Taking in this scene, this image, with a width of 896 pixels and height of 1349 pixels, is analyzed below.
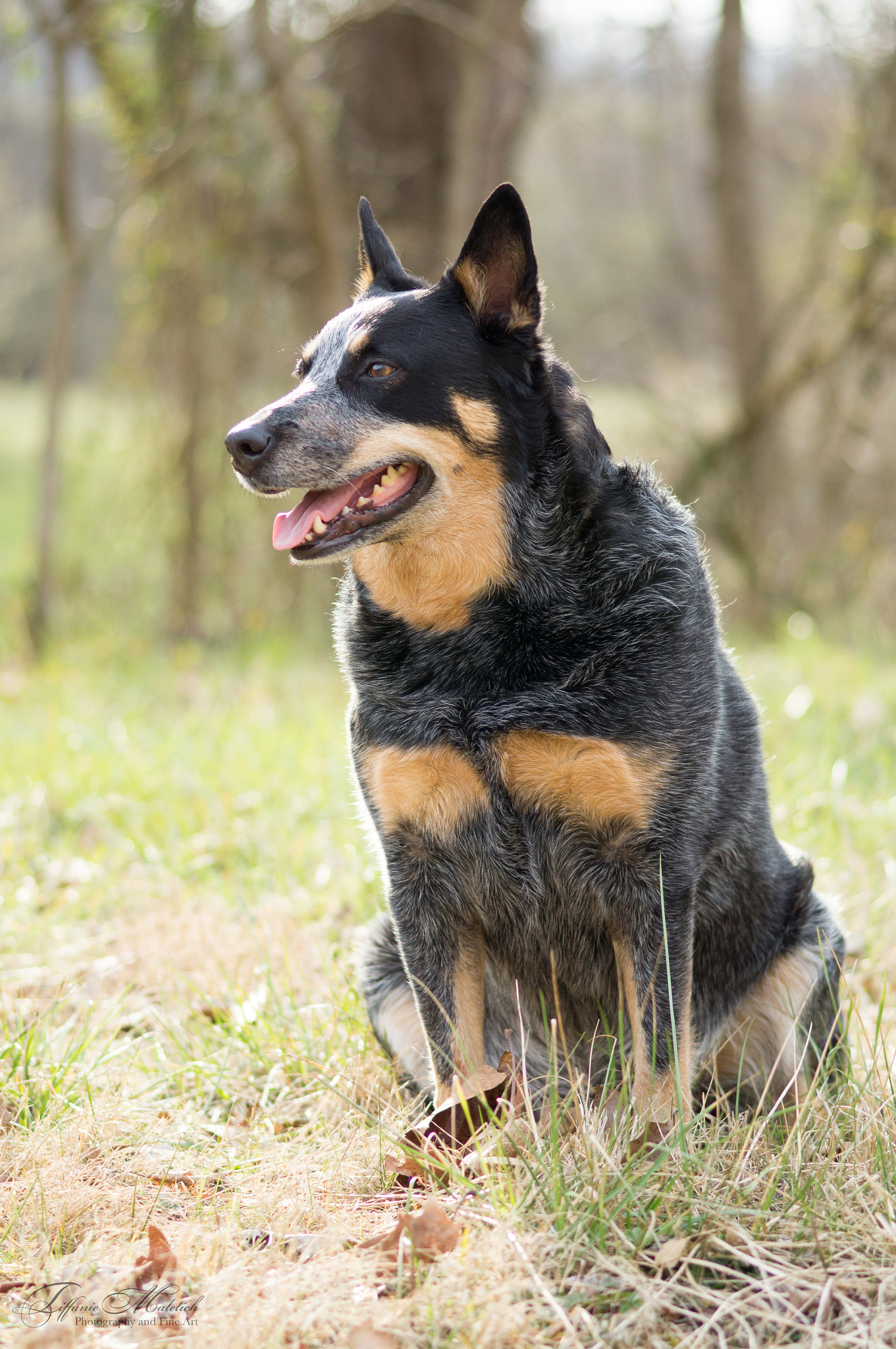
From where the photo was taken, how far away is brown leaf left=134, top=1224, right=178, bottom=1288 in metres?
1.95

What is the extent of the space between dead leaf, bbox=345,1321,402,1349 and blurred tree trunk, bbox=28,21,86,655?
6.49 meters

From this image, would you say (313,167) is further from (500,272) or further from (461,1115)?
(461,1115)

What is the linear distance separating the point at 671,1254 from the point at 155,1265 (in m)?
0.90

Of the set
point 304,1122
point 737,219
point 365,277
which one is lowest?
point 304,1122

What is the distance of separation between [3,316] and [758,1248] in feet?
28.8

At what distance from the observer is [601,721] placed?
2391 millimetres

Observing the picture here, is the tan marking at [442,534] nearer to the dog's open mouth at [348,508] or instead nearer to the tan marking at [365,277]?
the dog's open mouth at [348,508]

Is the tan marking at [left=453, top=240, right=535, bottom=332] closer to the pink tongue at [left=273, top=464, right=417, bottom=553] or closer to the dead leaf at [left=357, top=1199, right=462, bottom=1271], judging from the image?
the pink tongue at [left=273, top=464, right=417, bottom=553]

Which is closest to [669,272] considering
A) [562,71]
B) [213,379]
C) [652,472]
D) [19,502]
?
[562,71]

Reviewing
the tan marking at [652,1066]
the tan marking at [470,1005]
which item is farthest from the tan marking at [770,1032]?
the tan marking at [470,1005]

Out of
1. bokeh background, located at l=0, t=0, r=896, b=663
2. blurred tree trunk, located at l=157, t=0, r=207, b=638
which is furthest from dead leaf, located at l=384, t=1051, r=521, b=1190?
blurred tree trunk, located at l=157, t=0, r=207, b=638

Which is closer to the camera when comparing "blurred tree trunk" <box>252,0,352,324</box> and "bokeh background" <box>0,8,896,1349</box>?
"bokeh background" <box>0,8,896,1349</box>

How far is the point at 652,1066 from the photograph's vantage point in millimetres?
2393

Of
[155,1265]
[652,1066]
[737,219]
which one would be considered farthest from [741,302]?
[155,1265]
